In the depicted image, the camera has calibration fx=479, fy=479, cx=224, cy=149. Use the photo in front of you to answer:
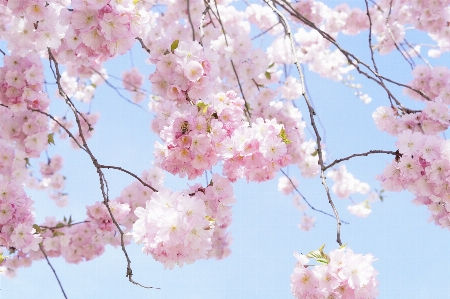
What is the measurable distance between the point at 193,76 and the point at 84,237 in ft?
7.94

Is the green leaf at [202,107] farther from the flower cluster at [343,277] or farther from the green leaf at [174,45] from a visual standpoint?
the flower cluster at [343,277]

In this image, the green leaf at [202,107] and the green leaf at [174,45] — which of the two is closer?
the green leaf at [202,107]

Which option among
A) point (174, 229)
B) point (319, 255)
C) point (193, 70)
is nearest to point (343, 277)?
point (319, 255)

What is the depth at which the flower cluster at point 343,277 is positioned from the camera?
1449mm

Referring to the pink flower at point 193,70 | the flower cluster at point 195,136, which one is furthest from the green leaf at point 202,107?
the pink flower at point 193,70

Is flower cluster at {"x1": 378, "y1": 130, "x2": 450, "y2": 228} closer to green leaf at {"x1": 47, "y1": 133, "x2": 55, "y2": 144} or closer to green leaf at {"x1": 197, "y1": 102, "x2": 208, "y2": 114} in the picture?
→ green leaf at {"x1": 197, "y1": 102, "x2": 208, "y2": 114}

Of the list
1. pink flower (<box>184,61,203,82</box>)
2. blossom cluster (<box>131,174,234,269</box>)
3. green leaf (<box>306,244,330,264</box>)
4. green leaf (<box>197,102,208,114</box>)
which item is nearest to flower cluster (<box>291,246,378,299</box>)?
green leaf (<box>306,244,330,264</box>)

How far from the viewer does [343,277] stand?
1447 mm

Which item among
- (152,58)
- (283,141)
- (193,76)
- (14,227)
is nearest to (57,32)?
(152,58)

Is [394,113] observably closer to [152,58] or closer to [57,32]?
[152,58]

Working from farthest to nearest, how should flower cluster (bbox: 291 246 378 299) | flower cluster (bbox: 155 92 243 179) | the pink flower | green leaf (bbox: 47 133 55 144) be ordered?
green leaf (bbox: 47 133 55 144)
the pink flower
flower cluster (bbox: 155 92 243 179)
flower cluster (bbox: 291 246 378 299)

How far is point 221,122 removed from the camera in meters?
1.73

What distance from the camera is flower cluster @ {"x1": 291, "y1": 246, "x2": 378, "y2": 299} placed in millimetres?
1449

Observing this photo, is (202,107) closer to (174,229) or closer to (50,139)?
(174,229)
